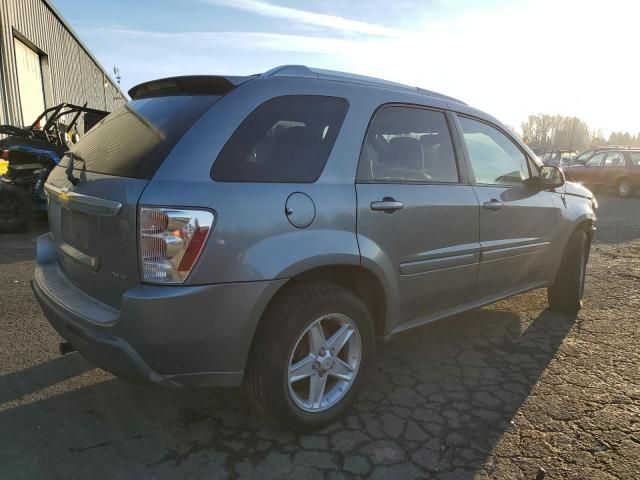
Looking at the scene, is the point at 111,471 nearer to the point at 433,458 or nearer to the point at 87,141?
the point at 433,458

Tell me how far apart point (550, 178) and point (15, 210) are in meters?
7.42

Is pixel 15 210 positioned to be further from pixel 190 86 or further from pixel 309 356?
pixel 309 356

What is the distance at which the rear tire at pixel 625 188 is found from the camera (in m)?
15.9

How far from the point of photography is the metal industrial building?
11.5m

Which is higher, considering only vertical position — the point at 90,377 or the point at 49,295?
A: the point at 49,295

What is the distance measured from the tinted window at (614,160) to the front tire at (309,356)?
16.9 meters

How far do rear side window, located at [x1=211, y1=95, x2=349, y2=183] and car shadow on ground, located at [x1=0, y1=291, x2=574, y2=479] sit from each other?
53.2 inches

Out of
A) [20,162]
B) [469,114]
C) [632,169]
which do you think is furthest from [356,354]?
[632,169]

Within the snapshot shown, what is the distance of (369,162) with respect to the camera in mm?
2689

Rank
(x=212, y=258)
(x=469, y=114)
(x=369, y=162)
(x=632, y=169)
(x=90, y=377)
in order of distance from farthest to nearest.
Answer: (x=632, y=169) → (x=469, y=114) → (x=90, y=377) → (x=369, y=162) → (x=212, y=258)

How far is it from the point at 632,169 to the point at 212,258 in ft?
57.7

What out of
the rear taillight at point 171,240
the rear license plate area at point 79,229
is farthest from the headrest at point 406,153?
the rear license plate area at point 79,229

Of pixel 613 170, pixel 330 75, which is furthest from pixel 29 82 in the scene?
pixel 613 170

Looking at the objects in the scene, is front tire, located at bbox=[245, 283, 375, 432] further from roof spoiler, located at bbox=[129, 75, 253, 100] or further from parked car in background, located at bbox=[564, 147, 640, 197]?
parked car in background, located at bbox=[564, 147, 640, 197]
